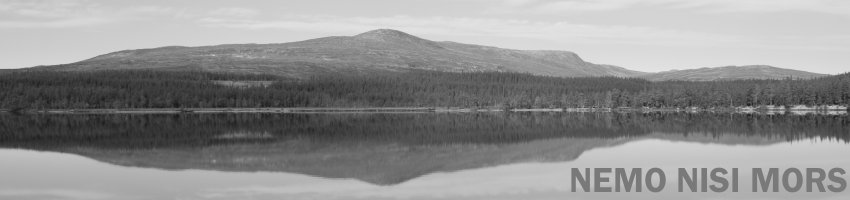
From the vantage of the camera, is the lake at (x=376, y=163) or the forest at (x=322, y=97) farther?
the forest at (x=322, y=97)

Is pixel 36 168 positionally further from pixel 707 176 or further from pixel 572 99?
pixel 572 99

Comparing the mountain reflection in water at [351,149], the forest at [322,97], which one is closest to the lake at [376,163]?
the mountain reflection in water at [351,149]

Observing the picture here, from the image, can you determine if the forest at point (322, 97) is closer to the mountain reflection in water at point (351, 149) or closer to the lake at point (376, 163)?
the mountain reflection in water at point (351, 149)

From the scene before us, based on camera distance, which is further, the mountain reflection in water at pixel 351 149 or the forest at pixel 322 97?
the forest at pixel 322 97

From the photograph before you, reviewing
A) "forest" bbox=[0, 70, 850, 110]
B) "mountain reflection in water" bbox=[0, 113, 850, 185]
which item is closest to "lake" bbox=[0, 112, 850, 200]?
"mountain reflection in water" bbox=[0, 113, 850, 185]

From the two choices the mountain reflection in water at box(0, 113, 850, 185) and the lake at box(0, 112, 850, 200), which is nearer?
the lake at box(0, 112, 850, 200)

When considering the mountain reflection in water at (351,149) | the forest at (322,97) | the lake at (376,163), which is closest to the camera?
the lake at (376,163)

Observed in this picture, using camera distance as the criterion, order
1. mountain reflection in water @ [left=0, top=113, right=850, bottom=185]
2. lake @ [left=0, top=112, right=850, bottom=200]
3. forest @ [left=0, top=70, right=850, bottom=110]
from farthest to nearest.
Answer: forest @ [left=0, top=70, right=850, bottom=110] → mountain reflection in water @ [left=0, top=113, right=850, bottom=185] → lake @ [left=0, top=112, right=850, bottom=200]

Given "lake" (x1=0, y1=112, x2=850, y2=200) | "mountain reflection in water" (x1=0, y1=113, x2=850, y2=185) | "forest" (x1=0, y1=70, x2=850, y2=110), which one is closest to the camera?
"lake" (x1=0, y1=112, x2=850, y2=200)

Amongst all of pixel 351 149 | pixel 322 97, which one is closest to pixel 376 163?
pixel 351 149

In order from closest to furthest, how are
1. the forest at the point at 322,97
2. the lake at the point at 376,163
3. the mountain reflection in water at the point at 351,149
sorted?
the lake at the point at 376,163 < the mountain reflection in water at the point at 351,149 < the forest at the point at 322,97

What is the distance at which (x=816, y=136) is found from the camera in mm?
57625

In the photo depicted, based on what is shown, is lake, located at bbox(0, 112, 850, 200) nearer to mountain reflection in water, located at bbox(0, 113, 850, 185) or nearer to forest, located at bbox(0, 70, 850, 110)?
mountain reflection in water, located at bbox(0, 113, 850, 185)

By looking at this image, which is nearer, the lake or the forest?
the lake
